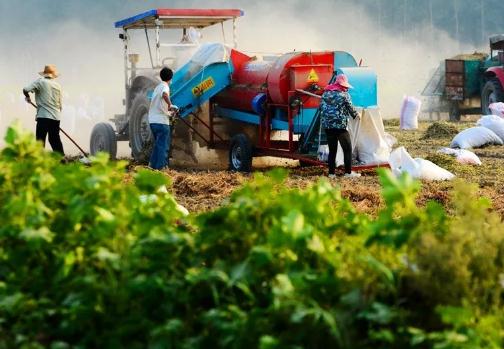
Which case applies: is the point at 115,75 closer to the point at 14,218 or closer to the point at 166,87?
the point at 166,87

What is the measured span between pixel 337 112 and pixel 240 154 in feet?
5.48

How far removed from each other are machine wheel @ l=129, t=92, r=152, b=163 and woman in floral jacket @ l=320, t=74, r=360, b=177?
295cm

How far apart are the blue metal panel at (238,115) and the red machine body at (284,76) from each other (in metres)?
0.08

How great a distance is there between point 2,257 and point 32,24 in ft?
125

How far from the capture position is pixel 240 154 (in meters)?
12.2

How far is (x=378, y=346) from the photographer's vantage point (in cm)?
319

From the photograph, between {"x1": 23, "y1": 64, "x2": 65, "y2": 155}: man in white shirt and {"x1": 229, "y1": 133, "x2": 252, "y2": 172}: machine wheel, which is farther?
{"x1": 23, "y1": 64, "x2": 65, "y2": 155}: man in white shirt

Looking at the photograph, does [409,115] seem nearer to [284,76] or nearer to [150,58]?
[150,58]

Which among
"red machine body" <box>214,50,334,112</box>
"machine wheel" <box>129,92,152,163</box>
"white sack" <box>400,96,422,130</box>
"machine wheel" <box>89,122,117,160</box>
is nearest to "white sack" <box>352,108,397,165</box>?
"red machine body" <box>214,50,334,112</box>

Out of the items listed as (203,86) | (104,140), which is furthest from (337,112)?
(104,140)

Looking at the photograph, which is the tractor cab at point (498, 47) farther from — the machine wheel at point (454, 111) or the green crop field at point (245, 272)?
the green crop field at point (245, 272)

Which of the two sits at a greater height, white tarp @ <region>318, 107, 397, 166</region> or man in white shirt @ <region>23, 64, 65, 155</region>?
man in white shirt @ <region>23, 64, 65, 155</region>

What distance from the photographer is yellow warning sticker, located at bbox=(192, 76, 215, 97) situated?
1242cm

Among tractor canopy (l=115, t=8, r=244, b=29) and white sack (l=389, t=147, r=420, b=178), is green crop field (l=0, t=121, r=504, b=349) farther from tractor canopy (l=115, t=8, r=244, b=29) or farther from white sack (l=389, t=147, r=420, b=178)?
tractor canopy (l=115, t=8, r=244, b=29)
